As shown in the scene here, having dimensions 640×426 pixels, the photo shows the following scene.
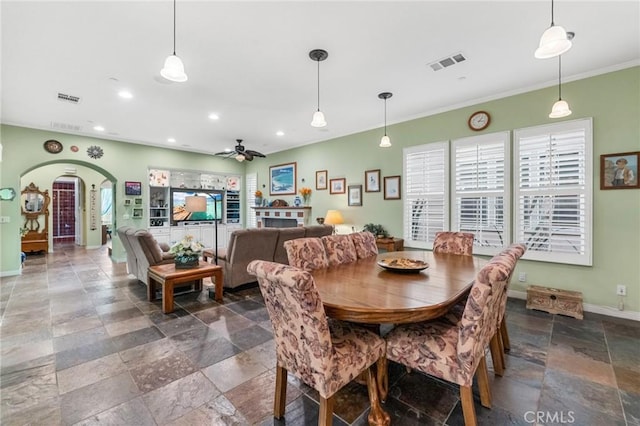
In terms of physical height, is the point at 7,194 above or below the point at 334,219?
above

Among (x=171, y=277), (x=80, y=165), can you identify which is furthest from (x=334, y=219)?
(x=80, y=165)

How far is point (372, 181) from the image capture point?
5.54 m

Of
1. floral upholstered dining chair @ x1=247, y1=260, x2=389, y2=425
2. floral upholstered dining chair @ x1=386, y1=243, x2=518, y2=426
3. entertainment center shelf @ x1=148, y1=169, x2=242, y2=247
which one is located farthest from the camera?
entertainment center shelf @ x1=148, y1=169, x2=242, y2=247

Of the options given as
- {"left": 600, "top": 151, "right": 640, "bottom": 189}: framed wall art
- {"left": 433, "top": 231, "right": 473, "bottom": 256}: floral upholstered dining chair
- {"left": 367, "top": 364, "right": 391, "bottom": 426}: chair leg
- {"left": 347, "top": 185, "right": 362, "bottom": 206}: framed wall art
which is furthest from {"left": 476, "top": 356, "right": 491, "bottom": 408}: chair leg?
{"left": 347, "top": 185, "right": 362, "bottom": 206}: framed wall art

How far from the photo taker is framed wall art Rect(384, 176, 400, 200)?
5.14m

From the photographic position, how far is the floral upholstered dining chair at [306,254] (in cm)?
238

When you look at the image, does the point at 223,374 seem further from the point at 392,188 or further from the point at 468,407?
the point at 392,188

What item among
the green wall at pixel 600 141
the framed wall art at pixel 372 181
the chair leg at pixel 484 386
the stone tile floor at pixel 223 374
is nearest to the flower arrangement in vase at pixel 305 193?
the framed wall art at pixel 372 181

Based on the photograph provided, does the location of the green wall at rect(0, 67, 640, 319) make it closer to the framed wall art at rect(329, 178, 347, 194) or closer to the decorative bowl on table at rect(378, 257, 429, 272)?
the framed wall art at rect(329, 178, 347, 194)

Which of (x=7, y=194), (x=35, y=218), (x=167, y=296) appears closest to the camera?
(x=167, y=296)

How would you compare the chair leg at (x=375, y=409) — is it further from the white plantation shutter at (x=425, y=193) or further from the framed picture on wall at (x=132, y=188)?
the framed picture on wall at (x=132, y=188)

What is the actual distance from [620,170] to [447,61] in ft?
7.79

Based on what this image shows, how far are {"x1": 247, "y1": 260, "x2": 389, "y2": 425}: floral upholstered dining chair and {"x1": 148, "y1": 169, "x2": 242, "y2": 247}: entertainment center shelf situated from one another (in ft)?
18.7

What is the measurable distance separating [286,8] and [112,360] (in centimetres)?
331
